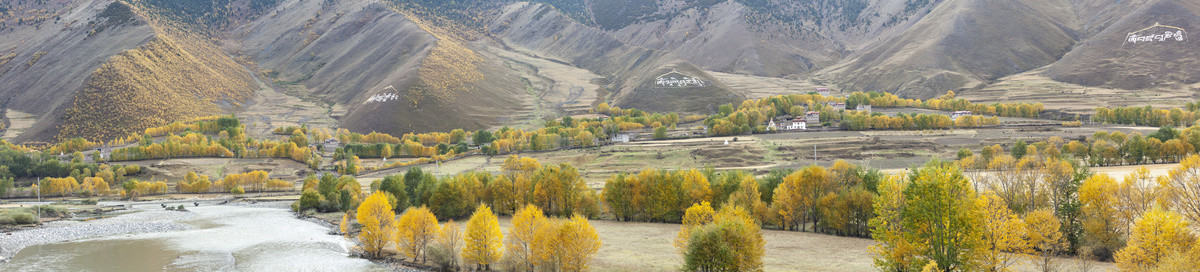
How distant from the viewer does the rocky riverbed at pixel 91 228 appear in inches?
2749

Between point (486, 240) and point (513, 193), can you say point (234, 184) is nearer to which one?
point (513, 193)

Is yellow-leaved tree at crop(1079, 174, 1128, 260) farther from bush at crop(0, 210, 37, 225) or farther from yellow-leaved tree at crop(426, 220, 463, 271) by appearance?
bush at crop(0, 210, 37, 225)

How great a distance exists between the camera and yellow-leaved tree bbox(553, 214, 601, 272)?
4697 centimetres

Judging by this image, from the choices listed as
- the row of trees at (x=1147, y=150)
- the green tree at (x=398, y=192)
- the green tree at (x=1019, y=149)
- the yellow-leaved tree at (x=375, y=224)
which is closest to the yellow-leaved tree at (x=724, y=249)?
the yellow-leaved tree at (x=375, y=224)

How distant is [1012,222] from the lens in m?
38.4

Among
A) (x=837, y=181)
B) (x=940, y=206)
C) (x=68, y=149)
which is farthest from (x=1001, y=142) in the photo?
(x=68, y=149)

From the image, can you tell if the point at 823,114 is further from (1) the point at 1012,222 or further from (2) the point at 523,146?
(1) the point at 1012,222

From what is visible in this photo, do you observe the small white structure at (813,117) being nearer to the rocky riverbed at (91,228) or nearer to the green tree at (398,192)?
the green tree at (398,192)

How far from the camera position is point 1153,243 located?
3466 cm

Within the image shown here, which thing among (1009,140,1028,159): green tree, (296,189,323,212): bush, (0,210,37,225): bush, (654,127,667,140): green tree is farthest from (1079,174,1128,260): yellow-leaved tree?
(654,127,667,140): green tree

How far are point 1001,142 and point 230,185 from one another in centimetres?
17265

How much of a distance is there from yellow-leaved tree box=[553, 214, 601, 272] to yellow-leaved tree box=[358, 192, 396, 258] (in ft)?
72.8

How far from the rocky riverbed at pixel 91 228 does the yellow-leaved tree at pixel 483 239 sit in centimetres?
4637

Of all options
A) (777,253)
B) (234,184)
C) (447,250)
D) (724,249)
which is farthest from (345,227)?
(234,184)
